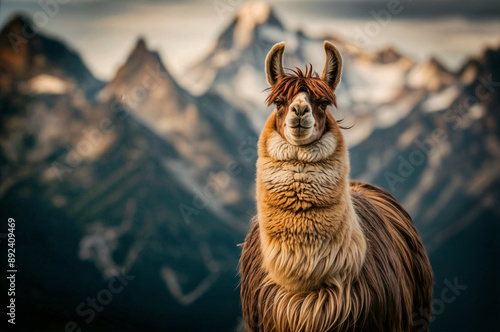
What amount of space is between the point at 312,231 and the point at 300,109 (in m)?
0.57

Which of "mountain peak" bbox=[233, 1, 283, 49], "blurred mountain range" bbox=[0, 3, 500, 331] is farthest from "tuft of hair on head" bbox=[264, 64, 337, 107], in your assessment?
"mountain peak" bbox=[233, 1, 283, 49]

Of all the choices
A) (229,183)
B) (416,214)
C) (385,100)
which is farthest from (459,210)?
(229,183)

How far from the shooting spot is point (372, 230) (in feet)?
9.14

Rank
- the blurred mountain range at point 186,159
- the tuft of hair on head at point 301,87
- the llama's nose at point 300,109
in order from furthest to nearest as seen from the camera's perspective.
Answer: the blurred mountain range at point 186,159 → the tuft of hair on head at point 301,87 → the llama's nose at point 300,109

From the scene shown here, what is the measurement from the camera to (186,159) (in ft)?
25.3

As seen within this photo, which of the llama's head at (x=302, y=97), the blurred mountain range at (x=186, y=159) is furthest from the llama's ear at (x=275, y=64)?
the blurred mountain range at (x=186, y=159)

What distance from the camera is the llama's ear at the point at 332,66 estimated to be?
2535 mm

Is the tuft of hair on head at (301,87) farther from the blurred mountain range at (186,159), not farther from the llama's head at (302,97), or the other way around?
the blurred mountain range at (186,159)

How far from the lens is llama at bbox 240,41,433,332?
7.78 ft

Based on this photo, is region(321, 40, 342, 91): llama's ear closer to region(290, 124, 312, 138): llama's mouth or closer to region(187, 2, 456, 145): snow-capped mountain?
region(290, 124, 312, 138): llama's mouth

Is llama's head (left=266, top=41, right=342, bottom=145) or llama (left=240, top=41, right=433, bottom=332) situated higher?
llama's head (left=266, top=41, right=342, bottom=145)

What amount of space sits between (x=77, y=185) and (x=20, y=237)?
41.1 inches

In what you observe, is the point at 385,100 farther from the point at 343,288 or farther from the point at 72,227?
the point at 343,288

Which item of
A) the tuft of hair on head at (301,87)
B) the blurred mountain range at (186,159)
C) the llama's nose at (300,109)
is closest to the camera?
the llama's nose at (300,109)
